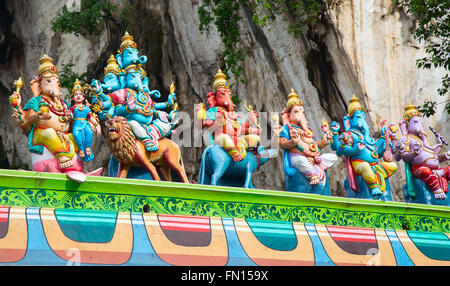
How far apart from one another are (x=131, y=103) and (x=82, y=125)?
0.65 m

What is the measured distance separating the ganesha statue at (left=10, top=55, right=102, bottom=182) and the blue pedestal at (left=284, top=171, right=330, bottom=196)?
7.69 feet

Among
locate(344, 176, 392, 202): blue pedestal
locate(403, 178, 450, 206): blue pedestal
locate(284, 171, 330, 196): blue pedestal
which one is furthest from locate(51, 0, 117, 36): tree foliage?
locate(403, 178, 450, 206): blue pedestal

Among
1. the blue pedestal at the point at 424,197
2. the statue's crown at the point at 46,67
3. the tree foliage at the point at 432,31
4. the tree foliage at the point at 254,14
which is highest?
the tree foliage at the point at 254,14

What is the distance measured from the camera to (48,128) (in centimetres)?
727

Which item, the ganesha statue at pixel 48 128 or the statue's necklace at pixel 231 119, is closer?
the ganesha statue at pixel 48 128

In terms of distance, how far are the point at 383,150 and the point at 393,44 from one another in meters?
3.81

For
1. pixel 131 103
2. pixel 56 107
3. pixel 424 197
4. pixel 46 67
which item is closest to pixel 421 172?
pixel 424 197

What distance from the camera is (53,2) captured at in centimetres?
1653

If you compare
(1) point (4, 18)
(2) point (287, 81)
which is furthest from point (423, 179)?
(1) point (4, 18)

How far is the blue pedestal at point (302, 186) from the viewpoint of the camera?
8.27 meters

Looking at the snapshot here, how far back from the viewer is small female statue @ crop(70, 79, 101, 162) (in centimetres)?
739

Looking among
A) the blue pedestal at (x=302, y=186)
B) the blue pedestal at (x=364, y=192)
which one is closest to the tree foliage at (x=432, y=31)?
the blue pedestal at (x=364, y=192)

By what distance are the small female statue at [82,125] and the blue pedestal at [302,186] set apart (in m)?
2.20

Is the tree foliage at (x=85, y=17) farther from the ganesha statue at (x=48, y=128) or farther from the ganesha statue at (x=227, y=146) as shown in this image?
the ganesha statue at (x=48, y=128)
